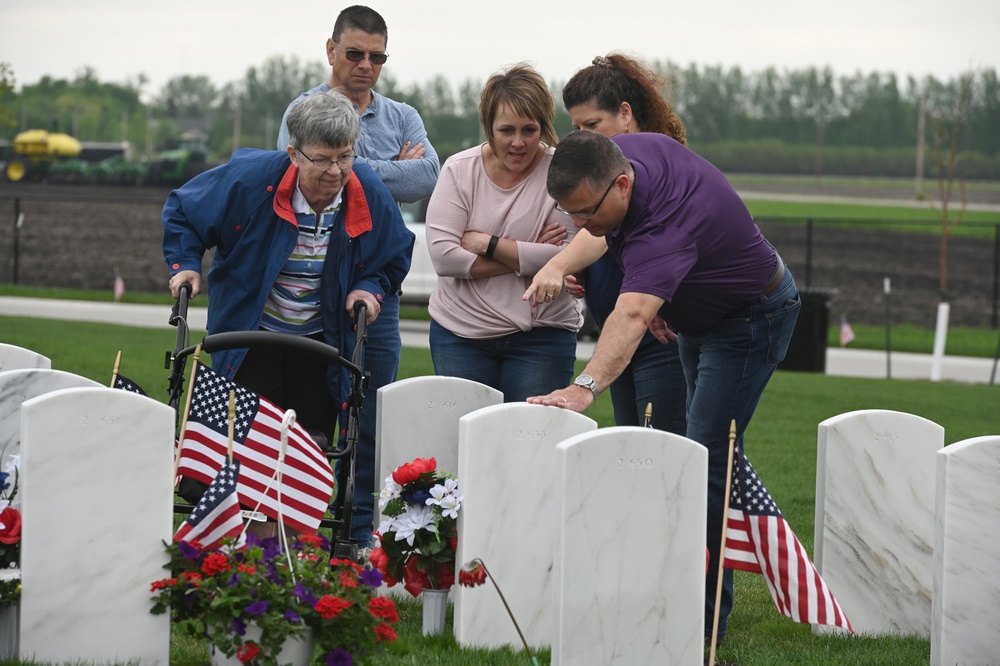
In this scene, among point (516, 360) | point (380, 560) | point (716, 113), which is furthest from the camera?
point (716, 113)

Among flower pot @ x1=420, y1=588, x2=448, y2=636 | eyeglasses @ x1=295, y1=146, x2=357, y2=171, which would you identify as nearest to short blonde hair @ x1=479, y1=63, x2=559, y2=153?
eyeglasses @ x1=295, y1=146, x2=357, y2=171

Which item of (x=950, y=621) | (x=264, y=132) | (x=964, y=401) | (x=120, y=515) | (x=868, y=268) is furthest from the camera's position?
(x=264, y=132)

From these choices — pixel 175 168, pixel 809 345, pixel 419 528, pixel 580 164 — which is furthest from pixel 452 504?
pixel 175 168

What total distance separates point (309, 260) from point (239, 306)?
13.3 inches

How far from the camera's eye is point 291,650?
13.1 feet

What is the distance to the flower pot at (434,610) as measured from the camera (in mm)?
4871

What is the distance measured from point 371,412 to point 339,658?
5.82ft

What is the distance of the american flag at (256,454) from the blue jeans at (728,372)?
4.77 ft

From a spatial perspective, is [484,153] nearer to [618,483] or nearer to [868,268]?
[618,483]

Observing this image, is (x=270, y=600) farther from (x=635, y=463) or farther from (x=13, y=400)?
(x=13, y=400)

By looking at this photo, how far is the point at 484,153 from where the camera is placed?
5496 millimetres

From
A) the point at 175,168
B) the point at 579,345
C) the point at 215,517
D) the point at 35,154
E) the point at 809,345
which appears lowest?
the point at 579,345

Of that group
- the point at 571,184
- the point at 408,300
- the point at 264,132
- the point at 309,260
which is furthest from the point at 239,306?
the point at 264,132

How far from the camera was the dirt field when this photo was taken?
83.4 ft
